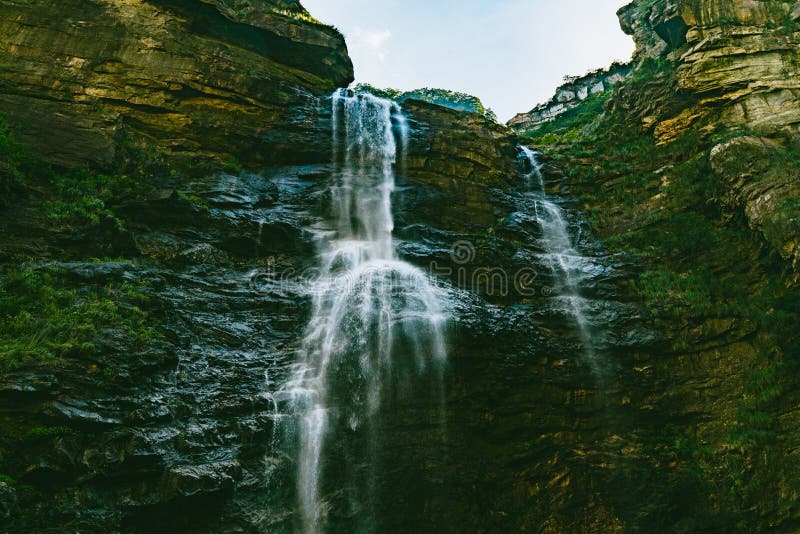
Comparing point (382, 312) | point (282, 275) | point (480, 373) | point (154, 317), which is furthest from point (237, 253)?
point (480, 373)

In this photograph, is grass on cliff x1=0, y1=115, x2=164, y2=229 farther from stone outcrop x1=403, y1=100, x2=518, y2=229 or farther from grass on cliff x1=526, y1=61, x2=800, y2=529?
grass on cliff x1=526, y1=61, x2=800, y2=529

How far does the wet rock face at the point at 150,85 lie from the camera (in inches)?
551

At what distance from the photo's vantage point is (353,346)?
10125mm

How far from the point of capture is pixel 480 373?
9727 millimetres

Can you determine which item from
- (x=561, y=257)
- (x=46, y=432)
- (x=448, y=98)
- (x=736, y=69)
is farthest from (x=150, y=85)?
(x=448, y=98)

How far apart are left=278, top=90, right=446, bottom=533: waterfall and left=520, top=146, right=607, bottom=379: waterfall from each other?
3.34 meters

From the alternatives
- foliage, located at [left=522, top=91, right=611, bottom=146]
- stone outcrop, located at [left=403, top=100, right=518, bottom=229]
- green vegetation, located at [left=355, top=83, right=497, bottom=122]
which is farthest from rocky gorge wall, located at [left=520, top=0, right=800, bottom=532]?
green vegetation, located at [left=355, top=83, right=497, bottom=122]

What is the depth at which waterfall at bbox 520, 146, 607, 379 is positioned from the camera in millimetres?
10941

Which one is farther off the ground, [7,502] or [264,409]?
[264,409]

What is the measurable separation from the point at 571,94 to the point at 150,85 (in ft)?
104

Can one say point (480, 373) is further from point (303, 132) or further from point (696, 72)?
point (696, 72)

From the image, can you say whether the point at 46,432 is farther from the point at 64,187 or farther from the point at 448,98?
the point at 448,98

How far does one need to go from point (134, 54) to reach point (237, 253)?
9143 millimetres

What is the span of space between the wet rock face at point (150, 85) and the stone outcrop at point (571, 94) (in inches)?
966
